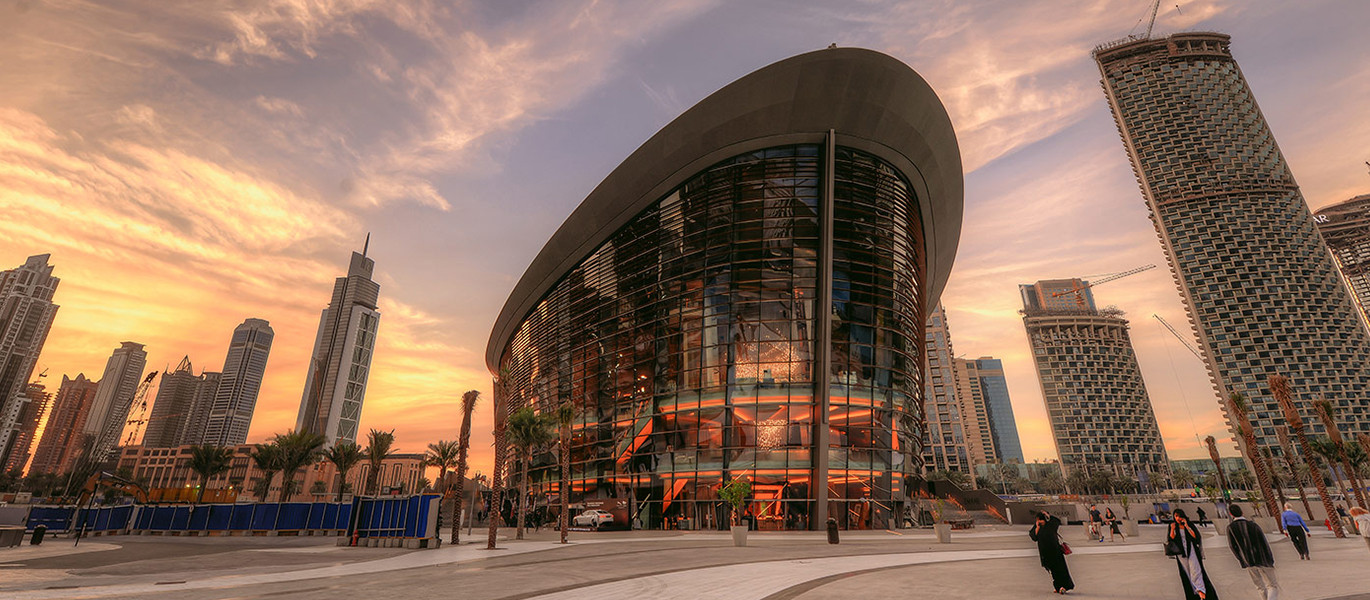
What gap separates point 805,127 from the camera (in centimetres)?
4150

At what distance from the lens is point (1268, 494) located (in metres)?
34.3

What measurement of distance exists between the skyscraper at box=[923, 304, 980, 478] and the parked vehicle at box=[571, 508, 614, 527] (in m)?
121

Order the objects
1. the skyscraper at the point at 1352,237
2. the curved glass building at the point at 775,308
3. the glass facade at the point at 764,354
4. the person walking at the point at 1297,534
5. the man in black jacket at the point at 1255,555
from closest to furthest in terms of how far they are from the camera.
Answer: the man in black jacket at the point at 1255,555 → the person walking at the point at 1297,534 → the glass facade at the point at 764,354 → the curved glass building at the point at 775,308 → the skyscraper at the point at 1352,237

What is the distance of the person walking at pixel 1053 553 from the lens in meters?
9.60

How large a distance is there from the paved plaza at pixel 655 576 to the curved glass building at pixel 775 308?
17.9m

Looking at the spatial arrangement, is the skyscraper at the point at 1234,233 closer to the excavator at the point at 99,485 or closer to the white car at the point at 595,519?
the white car at the point at 595,519

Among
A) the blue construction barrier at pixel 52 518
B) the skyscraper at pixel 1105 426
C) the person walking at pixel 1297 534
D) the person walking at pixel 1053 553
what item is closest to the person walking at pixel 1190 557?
the person walking at pixel 1053 553

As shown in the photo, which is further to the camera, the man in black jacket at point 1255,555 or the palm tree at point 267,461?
the palm tree at point 267,461

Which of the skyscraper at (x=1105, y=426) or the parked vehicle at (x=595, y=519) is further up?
the skyscraper at (x=1105, y=426)

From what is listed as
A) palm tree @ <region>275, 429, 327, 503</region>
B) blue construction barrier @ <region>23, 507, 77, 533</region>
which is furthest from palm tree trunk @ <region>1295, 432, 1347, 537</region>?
blue construction barrier @ <region>23, 507, 77, 533</region>

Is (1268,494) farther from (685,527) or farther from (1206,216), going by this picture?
(1206,216)

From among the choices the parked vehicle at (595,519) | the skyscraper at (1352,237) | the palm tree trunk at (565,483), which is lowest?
the parked vehicle at (595,519)

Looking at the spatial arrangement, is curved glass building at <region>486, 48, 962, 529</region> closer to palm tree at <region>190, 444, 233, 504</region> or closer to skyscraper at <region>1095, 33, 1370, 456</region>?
palm tree at <region>190, 444, 233, 504</region>

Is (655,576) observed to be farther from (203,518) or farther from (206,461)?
(206,461)
